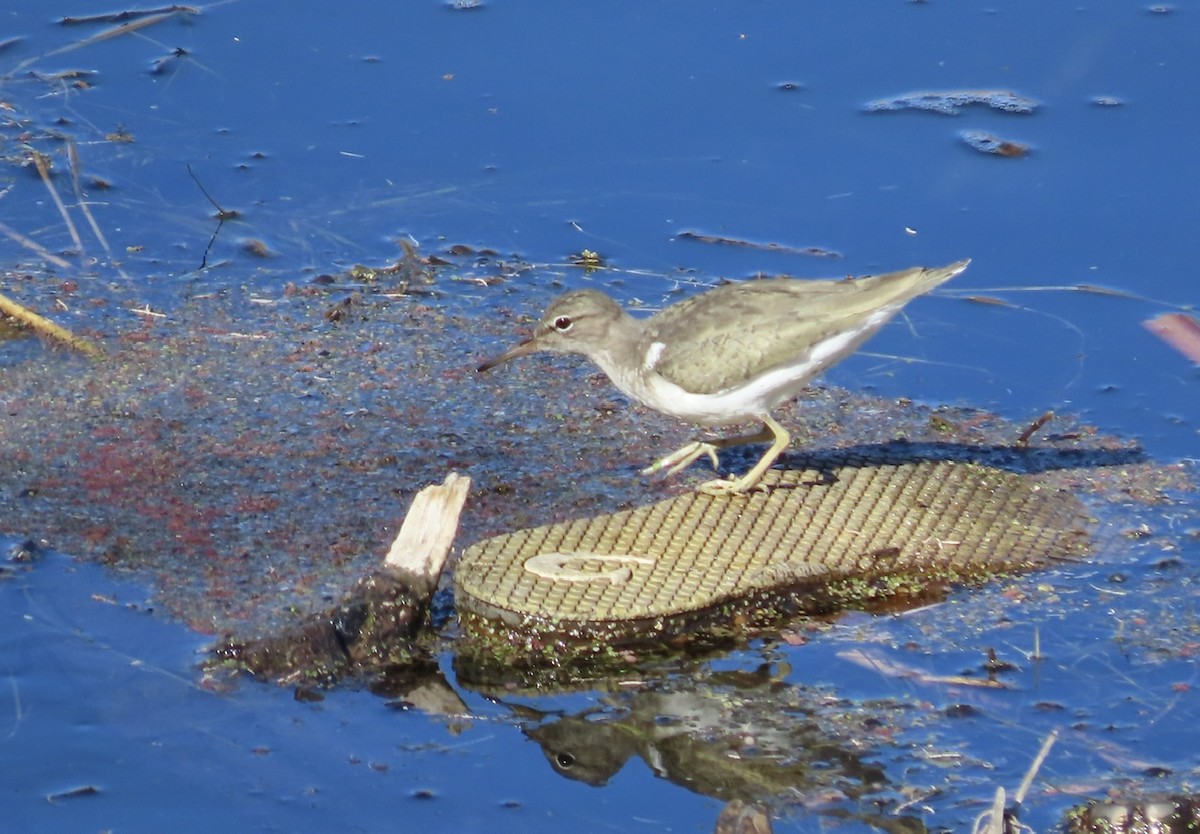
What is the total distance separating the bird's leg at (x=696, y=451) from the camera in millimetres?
6074

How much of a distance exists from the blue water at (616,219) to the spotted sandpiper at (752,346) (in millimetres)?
910

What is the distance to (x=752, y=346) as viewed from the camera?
581cm

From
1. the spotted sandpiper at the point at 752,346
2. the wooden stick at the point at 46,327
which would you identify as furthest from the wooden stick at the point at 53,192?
the spotted sandpiper at the point at 752,346

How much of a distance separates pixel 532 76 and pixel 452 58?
A: 0.50 m

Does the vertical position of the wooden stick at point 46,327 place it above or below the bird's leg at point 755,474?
above

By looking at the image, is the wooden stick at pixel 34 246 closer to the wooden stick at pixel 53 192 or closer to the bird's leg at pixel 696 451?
the wooden stick at pixel 53 192

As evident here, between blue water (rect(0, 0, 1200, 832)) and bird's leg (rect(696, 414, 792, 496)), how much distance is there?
82 cm

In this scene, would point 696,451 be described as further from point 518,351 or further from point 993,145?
point 993,145

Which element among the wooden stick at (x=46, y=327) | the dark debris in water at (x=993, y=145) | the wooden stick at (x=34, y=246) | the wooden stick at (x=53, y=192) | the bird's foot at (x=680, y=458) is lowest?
the bird's foot at (x=680, y=458)

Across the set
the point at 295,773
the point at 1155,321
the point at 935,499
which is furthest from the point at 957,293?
the point at 295,773

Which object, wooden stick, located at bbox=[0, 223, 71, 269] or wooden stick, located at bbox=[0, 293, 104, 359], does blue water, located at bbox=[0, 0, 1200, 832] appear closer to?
wooden stick, located at bbox=[0, 223, 71, 269]

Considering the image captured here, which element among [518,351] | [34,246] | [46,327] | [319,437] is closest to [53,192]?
[34,246]

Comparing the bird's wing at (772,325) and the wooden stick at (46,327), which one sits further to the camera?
the wooden stick at (46,327)

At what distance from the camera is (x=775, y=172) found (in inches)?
318
